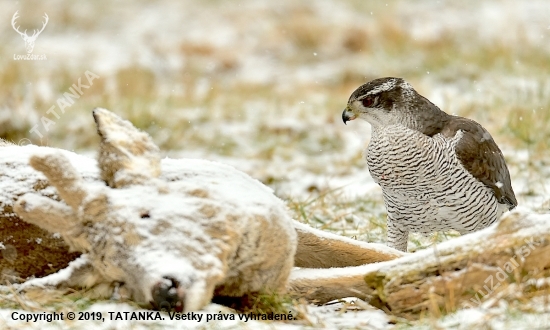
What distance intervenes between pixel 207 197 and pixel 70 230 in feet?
1.52

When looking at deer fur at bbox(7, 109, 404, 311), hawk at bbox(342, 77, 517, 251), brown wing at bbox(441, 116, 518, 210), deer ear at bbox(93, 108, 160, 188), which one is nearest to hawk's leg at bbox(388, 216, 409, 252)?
hawk at bbox(342, 77, 517, 251)

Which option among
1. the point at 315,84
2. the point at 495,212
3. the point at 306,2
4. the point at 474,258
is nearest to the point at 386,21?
the point at 315,84

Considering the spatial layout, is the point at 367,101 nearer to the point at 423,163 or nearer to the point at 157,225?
the point at 423,163

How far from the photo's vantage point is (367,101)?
150 inches

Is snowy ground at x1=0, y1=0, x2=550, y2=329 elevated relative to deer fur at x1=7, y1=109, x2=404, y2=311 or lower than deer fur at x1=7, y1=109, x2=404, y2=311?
elevated

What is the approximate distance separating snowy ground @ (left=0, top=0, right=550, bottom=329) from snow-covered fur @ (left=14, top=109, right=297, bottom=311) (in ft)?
0.52

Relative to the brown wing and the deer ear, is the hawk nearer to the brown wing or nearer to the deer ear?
the brown wing

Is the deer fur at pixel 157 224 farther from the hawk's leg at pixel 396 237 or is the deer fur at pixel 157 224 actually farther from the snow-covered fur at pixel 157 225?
the hawk's leg at pixel 396 237

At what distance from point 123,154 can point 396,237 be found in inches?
68.3

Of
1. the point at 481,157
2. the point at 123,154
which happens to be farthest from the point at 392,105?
the point at 123,154

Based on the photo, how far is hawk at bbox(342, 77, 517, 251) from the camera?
3.64 metres

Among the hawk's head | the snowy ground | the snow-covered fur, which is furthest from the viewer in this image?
the snowy ground

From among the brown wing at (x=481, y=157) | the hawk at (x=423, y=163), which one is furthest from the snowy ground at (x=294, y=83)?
the brown wing at (x=481, y=157)

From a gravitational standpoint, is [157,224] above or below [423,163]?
below
